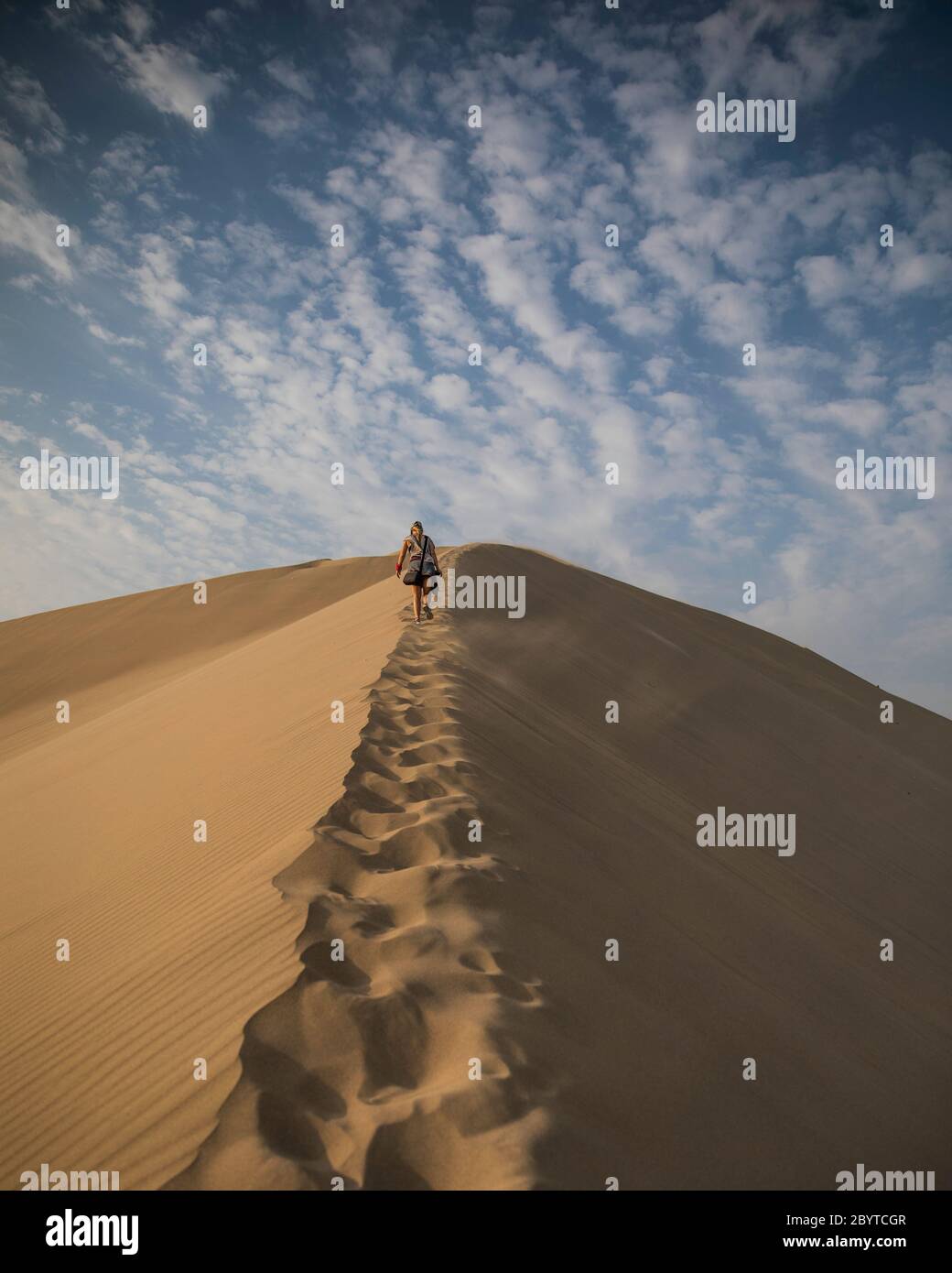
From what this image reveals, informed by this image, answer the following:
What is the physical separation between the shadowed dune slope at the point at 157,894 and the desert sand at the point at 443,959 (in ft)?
0.07

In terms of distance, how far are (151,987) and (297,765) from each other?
8.66ft

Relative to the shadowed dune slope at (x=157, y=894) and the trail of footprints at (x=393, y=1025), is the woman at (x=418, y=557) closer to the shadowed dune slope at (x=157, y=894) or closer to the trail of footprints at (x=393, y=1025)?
the shadowed dune slope at (x=157, y=894)

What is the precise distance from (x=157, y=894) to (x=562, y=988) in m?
2.54

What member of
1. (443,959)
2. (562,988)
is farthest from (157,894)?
(562,988)

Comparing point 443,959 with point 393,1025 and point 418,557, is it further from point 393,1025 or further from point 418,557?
point 418,557

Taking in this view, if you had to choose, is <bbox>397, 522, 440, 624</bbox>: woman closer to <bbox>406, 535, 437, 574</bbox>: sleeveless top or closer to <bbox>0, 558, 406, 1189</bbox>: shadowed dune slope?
<bbox>406, 535, 437, 574</bbox>: sleeveless top

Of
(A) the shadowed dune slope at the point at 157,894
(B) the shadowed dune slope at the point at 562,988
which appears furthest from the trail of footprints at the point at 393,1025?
(A) the shadowed dune slope at the point at 157,894

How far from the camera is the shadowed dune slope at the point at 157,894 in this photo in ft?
9.07

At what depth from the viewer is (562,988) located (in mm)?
3482

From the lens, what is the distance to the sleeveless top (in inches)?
439

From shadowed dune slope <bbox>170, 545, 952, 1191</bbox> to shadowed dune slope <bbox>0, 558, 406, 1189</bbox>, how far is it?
23cm

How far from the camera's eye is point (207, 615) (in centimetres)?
2459

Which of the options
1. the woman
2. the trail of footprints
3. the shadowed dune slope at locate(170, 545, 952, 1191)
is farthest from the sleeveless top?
the trail of footprints

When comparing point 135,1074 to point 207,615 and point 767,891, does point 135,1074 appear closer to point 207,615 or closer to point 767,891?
point 767,891
